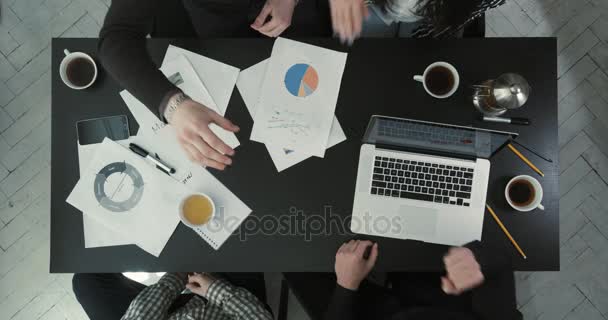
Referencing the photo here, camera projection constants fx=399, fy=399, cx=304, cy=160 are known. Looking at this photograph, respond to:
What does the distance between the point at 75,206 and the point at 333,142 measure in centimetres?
78

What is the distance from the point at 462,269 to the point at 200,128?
82cm

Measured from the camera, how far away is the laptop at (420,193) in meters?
1.17

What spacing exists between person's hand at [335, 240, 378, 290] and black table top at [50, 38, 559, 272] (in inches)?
1.1

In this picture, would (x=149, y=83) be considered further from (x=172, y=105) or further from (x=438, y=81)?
(x=438, y=81)

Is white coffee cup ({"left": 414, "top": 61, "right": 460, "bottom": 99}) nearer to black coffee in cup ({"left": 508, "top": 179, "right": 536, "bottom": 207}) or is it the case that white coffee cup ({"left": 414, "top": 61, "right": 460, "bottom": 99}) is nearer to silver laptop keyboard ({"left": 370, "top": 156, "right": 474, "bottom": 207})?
silver laptop keyboard ({"left": 370, "top": 156, "right": 474, "bottom": 207})

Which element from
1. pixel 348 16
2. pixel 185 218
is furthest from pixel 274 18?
pixel 185 218

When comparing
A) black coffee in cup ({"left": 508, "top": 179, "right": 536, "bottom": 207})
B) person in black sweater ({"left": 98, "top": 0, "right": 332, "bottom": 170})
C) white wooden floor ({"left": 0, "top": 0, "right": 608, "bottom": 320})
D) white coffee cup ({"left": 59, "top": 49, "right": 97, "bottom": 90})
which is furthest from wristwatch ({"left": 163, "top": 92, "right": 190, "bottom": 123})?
white wooden floor ({"left": 0, "top": 0, "right": 608, "bottom": 320})

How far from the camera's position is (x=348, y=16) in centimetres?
115

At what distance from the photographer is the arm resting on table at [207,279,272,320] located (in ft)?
4.33

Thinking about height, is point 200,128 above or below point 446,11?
below

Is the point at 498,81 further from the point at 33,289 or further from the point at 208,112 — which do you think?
the point at 33,289

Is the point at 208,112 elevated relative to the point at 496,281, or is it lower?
elevated

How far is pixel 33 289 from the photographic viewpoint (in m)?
1.88

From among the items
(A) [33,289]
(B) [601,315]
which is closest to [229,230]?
(A) [33,289]
